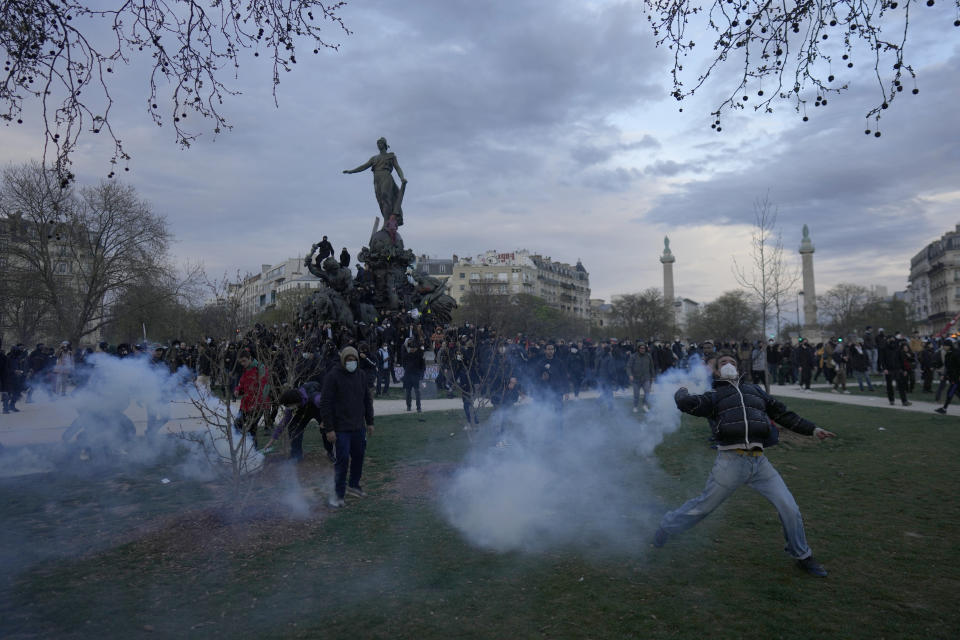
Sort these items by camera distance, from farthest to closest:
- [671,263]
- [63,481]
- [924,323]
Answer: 1. [671,263]
2. [924,323]
3. [63,481]

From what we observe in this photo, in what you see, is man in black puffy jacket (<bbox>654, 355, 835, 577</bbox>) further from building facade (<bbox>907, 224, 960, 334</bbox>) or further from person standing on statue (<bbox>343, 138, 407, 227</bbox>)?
building facade (<bbox>907, 224, 960, 334</bbox>)

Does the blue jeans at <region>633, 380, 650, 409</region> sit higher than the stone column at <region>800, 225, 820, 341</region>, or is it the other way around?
the stone column at <region>800, 225, 820, 341</region>

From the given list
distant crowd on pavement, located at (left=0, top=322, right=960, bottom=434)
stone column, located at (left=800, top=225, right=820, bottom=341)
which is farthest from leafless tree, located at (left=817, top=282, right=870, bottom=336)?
distant crowd on pavement, located at (left=0, top=322, right=960, bottom=434)

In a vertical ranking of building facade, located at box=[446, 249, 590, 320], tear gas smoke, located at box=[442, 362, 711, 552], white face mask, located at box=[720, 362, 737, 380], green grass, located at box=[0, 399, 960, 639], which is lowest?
green grass, located at box=[0, 399, 960, 639]

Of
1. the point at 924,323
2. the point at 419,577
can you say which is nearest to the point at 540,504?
the point at 419,577

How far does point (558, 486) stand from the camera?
328 inches

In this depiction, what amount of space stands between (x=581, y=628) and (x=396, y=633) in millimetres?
1254

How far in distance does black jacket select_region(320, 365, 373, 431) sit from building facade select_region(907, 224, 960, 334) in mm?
98917

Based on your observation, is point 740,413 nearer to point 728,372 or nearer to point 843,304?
point 728,372

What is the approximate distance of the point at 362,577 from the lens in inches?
205

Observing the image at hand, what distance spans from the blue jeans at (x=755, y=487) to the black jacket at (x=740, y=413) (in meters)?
0.16

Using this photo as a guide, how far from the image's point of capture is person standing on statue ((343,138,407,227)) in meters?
25.0

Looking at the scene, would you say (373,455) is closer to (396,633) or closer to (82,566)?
(82,566)

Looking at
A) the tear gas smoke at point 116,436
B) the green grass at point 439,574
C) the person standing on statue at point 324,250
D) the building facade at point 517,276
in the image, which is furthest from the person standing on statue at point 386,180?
the building facade at point 517,276
